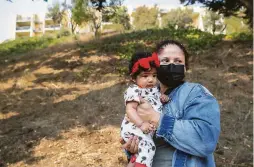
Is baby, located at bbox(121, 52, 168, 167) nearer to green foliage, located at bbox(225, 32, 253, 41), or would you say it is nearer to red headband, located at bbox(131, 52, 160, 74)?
red headband, located at bbox(131, 52, 160, 74)

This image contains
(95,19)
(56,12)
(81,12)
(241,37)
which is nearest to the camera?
(241,37)

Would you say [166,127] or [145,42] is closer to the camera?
[166,127]

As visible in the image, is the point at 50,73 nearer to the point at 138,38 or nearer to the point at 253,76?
the point at 138,38

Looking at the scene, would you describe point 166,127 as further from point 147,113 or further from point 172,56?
point 172,56

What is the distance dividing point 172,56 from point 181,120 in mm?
482

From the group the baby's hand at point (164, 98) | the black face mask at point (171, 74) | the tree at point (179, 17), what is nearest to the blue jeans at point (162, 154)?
the baby's hand at point (164, 98)

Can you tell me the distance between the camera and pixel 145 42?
49.9ft

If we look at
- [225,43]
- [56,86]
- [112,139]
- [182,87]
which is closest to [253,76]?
[225,43]

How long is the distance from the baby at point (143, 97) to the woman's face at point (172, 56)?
0.05 metres

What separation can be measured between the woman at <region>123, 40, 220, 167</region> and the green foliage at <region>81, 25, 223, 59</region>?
35.3 ft

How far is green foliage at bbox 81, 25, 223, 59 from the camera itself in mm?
13843

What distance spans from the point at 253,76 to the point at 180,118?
9.74m

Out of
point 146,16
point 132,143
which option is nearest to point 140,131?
point 132,143

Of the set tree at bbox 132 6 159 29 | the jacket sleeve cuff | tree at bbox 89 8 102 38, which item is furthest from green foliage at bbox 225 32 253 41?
tree at bbox 132 6 159 29
